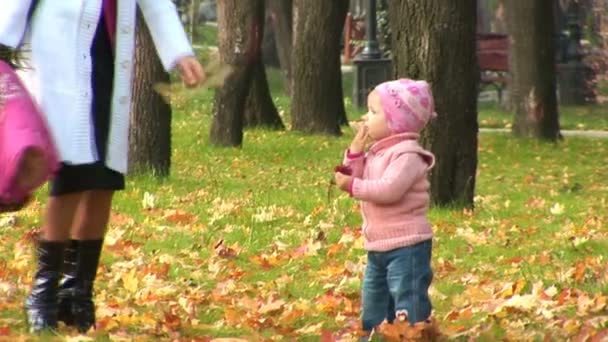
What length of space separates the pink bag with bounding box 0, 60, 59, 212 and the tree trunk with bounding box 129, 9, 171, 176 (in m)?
8.26

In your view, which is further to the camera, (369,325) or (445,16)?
(445,16)

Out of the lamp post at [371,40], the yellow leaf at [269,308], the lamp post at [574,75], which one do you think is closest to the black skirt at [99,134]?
the yellow leaf at [269,308]

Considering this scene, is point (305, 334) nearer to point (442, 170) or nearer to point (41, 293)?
point (41, 293)

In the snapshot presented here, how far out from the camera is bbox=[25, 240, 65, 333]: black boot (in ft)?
18.5

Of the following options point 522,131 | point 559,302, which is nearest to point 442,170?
point 559,302

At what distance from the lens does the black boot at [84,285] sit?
5781 mm

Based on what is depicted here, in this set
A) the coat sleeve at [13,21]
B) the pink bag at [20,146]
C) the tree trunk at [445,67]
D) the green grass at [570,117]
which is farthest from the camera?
the green grass at [570,117]

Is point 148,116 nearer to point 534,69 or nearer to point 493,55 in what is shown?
point 534,69

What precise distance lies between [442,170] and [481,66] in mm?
21644

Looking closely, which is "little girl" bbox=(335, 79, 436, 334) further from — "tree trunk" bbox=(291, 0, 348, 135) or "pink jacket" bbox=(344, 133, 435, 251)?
"tree trunk" bbox=(291, 0, 348, 135)

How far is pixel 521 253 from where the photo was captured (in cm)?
864

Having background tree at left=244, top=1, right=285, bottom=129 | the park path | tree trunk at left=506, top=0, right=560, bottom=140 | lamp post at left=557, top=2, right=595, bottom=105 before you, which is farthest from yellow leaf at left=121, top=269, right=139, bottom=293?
lamp post at left=557, top=2, right=595, bottom=105

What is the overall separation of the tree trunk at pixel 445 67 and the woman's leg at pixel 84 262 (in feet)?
16.6

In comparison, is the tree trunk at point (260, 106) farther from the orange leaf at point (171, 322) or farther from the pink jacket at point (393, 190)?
the pink jacket at point (393, 190)
